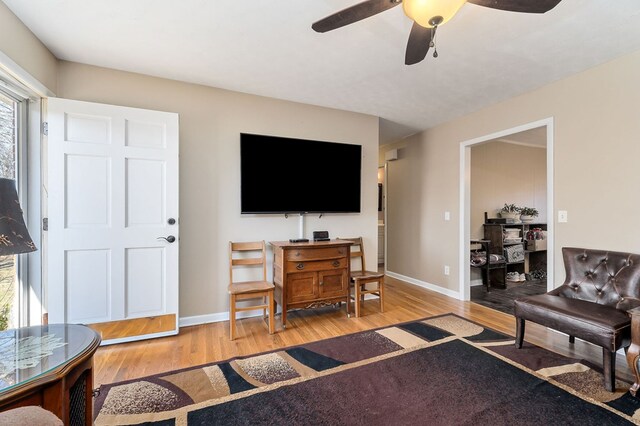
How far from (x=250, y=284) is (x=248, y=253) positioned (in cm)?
43

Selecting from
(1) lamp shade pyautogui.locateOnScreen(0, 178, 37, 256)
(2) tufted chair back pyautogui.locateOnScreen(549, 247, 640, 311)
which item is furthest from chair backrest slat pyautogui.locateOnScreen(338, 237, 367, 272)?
(1) lamp shade pyautogui.locateOnScreen(0, 178, 37, 256)

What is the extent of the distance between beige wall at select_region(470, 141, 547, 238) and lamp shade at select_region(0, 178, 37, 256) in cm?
503

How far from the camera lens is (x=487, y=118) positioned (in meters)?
3.49

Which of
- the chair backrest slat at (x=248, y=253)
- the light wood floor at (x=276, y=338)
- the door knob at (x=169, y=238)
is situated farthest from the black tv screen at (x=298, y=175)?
the light wood floor at (x=276, y=338)

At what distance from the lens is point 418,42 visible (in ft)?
5.49

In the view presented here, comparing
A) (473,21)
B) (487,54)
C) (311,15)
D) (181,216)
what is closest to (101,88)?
(181,216)

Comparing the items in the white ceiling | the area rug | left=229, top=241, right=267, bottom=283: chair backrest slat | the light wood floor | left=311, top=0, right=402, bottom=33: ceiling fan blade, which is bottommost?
the light wood floor

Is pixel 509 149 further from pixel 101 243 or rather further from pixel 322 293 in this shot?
pixel 101 243

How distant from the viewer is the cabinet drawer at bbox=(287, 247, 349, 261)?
287 centimetres

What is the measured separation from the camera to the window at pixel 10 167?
2.04 m

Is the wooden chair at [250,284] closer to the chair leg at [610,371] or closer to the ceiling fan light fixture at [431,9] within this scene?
the ceiling fan light fixture at [431,9]

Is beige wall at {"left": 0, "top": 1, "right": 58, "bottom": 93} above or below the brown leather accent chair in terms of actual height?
above

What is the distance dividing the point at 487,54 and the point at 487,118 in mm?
1375

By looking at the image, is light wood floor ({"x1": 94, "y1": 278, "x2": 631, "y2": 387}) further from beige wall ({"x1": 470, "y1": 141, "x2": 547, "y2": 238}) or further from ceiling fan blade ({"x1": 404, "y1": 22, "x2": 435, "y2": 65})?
ceiling fan blade ({"x1": 404, "y1": 22, "x2": 435, "y2": 65})
